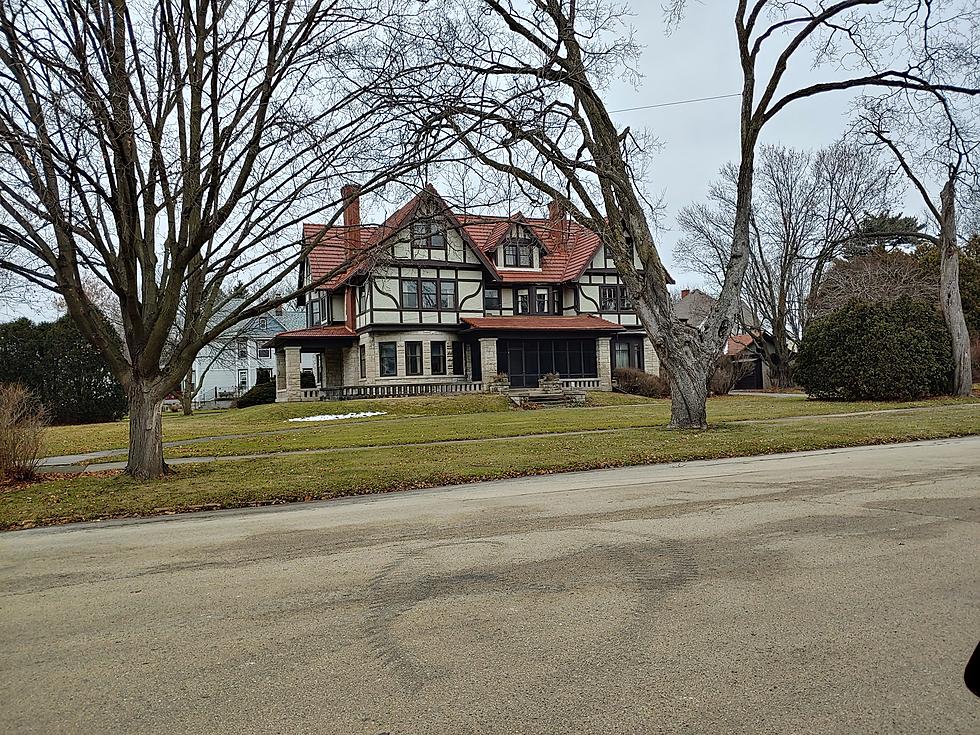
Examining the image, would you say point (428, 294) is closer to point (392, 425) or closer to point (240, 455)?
point (392, 425)

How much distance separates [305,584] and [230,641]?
128 cm

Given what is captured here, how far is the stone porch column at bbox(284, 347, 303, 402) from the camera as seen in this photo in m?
42.7

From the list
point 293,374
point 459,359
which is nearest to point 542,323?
point 459,359

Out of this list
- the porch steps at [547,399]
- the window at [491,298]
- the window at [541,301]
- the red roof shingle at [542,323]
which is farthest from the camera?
the window at [541,301]

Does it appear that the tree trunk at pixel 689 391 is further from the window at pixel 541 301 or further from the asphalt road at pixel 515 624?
the window at pixel 541 301

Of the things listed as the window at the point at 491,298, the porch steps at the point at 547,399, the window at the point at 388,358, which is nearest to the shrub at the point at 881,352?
the porch steps at the point at 547,399

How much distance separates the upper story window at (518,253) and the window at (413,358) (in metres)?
7.68

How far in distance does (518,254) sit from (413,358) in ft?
30.0

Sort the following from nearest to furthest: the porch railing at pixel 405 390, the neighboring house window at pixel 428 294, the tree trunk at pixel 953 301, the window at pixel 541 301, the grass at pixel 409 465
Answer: the grass at pixel 409 465, the tree trunk at pixel 953 301, the porch railing at pixel 405 390, the neighboring house window at pixel 428 294, the window at pixel 541 301

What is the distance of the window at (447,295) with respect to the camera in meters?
43.0

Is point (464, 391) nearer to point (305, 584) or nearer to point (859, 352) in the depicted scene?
point (859, 352)

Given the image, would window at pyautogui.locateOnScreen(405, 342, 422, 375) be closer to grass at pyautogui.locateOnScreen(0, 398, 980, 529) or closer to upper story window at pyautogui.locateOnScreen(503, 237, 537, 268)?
upper story window at pyautogui.locateOnScreen(503, 237, 537, 268)

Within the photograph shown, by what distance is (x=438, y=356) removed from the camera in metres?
42.9

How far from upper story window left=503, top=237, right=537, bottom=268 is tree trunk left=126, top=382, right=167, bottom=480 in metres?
33.2
